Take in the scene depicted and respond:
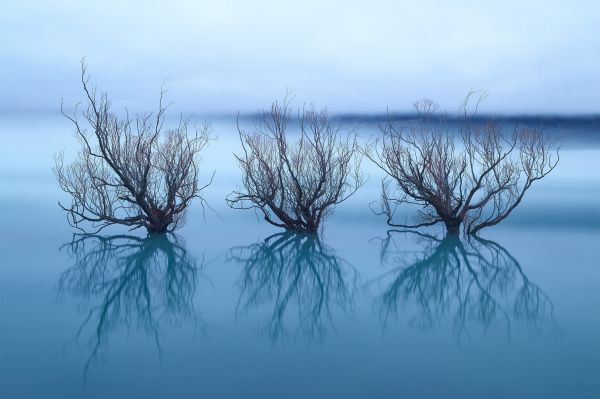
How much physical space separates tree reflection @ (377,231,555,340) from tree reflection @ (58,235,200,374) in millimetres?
3242

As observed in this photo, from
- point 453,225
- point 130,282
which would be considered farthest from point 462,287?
point 130,282

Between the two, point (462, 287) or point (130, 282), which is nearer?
point (462, 287)

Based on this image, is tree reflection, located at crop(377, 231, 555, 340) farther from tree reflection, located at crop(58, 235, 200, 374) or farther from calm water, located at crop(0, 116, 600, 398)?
tree reflection, located at crop(58, 235, 200, 374)

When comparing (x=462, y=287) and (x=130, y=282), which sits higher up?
(x=462, y=287)

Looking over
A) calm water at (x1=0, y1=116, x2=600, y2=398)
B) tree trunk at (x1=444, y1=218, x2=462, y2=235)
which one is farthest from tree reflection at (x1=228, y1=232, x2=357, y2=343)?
tree trunk at (x1=444, y1=218, x2=462, y2=235)

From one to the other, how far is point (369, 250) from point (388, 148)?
2581 millimetres

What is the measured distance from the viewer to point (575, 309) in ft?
26.5

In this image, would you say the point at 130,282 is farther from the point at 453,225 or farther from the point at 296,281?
the point at 453,225

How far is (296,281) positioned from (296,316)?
8.29 ft

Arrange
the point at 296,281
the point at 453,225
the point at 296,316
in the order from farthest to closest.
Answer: the point at 453,225 → the point at 296,281 → the point at 296,316

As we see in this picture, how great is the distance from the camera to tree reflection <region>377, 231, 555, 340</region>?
24.8ft

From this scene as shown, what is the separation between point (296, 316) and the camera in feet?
25.1

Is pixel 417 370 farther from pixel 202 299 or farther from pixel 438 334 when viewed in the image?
pixel 202 299

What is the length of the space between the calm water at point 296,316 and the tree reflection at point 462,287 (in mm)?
47
